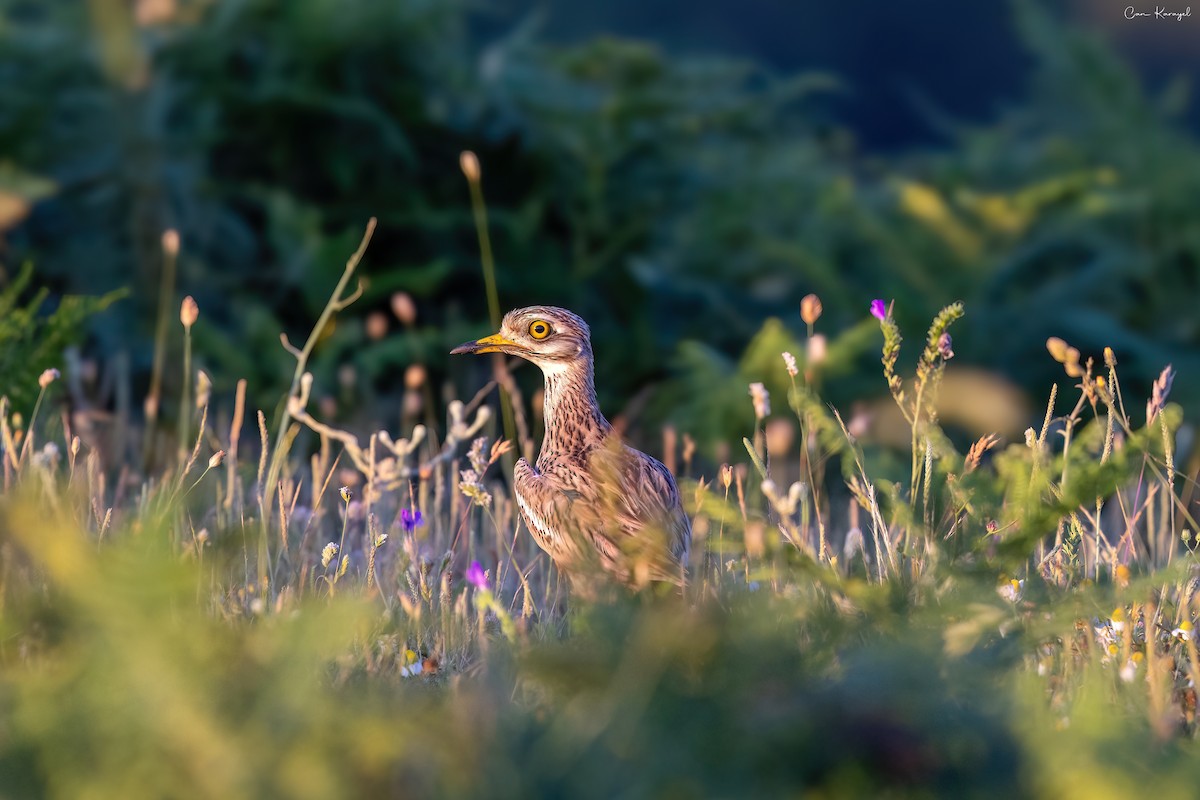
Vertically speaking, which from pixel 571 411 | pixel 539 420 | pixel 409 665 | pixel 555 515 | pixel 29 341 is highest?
pixel 29 341

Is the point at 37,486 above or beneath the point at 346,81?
beneath

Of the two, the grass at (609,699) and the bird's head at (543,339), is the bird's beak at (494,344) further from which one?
the grass at (609,699)

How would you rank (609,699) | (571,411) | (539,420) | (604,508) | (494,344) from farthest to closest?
(539,420), (494,344), (571,411), (604,508), (609,699)

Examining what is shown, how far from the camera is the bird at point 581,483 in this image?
12.1 feet

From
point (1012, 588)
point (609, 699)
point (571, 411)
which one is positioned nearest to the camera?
point (609, 699)

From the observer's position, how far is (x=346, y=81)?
7.58 meters

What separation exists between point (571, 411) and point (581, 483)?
1.60 feet

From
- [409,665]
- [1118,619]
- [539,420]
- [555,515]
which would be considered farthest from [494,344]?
[539,420]

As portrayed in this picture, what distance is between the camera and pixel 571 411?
14.6 feet

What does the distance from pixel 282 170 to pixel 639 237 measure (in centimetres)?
193

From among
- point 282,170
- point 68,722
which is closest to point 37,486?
point 68,722

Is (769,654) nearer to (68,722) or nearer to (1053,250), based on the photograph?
(68,722)

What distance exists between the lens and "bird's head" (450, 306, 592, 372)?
14.9ft

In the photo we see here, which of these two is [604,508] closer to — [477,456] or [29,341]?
[477,456]
